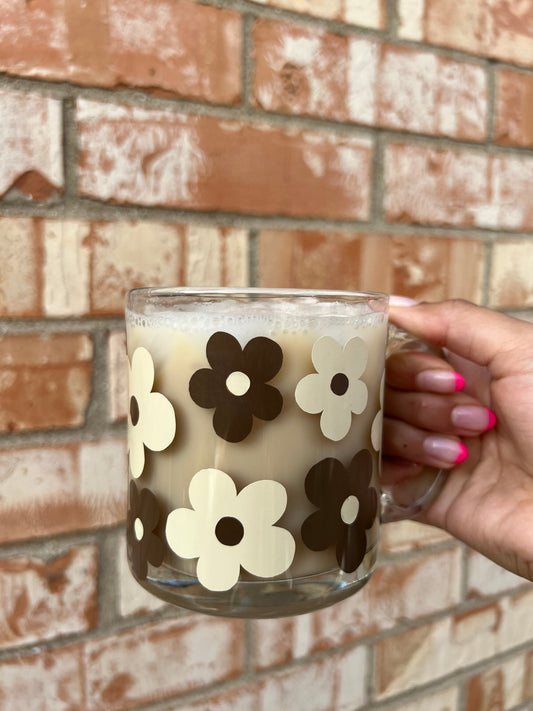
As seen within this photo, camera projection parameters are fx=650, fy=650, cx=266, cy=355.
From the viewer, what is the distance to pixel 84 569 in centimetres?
67

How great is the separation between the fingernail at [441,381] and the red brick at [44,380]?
0.33 m

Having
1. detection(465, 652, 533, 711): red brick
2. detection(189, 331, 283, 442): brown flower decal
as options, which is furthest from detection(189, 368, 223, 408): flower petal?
detection(465, 652, 533, 711): red brick

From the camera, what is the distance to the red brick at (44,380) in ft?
1.98

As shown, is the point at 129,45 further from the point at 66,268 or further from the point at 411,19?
the point at 411,19

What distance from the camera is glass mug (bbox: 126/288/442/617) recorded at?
44cm

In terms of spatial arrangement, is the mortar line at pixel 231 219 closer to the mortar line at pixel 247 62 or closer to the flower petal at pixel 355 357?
the mortar line at pixel 247 62

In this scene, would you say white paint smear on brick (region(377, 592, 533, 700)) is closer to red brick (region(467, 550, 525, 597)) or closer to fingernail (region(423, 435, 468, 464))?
red brick (region(467, 550, 525, 597))

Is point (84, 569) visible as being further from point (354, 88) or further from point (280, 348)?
point (354, 88)

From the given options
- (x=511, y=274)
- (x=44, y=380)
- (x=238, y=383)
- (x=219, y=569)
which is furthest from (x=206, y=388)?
(x=511, y=274)

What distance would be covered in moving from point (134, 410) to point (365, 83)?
489mm

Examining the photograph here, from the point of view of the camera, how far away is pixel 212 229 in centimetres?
68

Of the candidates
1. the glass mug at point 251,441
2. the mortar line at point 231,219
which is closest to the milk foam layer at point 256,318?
the glass mug at point 251,441

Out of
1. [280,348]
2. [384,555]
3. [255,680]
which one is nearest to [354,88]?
[280,348]

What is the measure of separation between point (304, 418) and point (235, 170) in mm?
340
